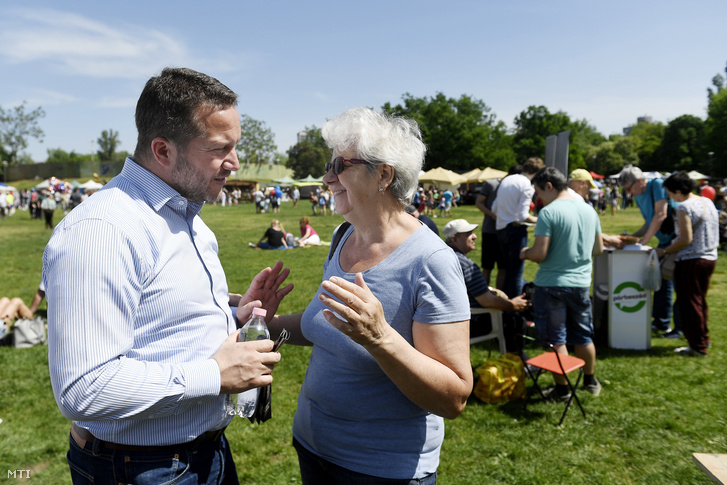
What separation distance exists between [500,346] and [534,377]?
891 mm

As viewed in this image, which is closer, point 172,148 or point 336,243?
point 172,148

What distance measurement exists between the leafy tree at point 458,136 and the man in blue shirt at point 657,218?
49.5 meters

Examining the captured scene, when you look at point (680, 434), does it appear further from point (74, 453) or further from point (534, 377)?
point (74, 453)

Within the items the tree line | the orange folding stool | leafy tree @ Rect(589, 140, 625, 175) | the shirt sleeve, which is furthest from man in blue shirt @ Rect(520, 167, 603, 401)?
leafy tree @ Rect(589, 140, 625, 175)

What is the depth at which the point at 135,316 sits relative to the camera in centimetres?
148

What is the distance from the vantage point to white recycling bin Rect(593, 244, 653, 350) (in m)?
5.99

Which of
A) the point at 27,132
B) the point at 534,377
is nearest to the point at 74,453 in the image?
the point at 534,377

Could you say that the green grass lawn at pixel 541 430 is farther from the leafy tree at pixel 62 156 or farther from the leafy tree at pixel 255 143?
the leafy tree at pixel 62 156

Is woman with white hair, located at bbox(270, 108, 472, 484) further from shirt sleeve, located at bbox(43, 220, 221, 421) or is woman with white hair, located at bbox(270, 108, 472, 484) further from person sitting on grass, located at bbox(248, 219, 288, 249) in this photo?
person sitting on grass, located at bbox(248, 219, 288, 249)

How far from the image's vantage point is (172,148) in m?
1.68

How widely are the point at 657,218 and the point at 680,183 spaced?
29.8 inches

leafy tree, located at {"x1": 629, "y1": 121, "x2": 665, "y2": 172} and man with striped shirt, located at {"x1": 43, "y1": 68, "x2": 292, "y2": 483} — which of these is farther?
leafy tree, located at {"x1": 629, "y1": 121, "x2": 665, "y2": 172}

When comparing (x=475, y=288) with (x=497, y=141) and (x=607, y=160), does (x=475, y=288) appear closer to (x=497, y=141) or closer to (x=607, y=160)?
(x=497, y=141)

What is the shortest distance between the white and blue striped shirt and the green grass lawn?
2326mm
